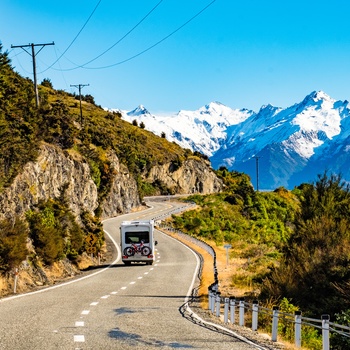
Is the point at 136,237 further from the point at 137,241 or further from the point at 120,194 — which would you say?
the point at 120,194

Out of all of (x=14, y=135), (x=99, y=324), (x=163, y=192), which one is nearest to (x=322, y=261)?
(x=99, y=324)

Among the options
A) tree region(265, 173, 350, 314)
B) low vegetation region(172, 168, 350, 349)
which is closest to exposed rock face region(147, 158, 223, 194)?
low vegetation region(172, 168, 350, 349)

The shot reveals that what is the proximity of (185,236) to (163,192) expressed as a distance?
54.8 metres

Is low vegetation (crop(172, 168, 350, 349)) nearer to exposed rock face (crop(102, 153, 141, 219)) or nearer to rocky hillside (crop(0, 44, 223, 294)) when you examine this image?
rocky hillside (crop(0, 44, 223, 294))

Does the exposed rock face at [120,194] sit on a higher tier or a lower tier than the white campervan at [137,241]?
higher

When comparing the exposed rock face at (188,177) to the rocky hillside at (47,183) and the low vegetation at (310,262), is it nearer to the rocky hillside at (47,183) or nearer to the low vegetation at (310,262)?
the rocky hillside at (47,183)

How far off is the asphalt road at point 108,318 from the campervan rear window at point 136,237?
7845mm

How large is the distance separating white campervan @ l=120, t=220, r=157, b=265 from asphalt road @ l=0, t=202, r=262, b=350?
7.87 m

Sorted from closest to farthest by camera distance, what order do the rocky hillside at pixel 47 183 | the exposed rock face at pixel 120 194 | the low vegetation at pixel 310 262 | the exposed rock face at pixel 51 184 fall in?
the low vegetation at pixel 310 262
the rocky hillside at pixel 47 183
the exposed rock face at pixel 51 184
the exposed rock face at pixel 120 194

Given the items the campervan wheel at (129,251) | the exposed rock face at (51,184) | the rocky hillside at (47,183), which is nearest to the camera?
the rocky hillside at (47,183)

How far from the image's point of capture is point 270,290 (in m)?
21.1

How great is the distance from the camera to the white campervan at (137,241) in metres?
35.9

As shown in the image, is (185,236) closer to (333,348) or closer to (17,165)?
(17,165)

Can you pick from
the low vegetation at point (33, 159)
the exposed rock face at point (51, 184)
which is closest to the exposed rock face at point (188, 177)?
the low vegetation at point (33, 159)
